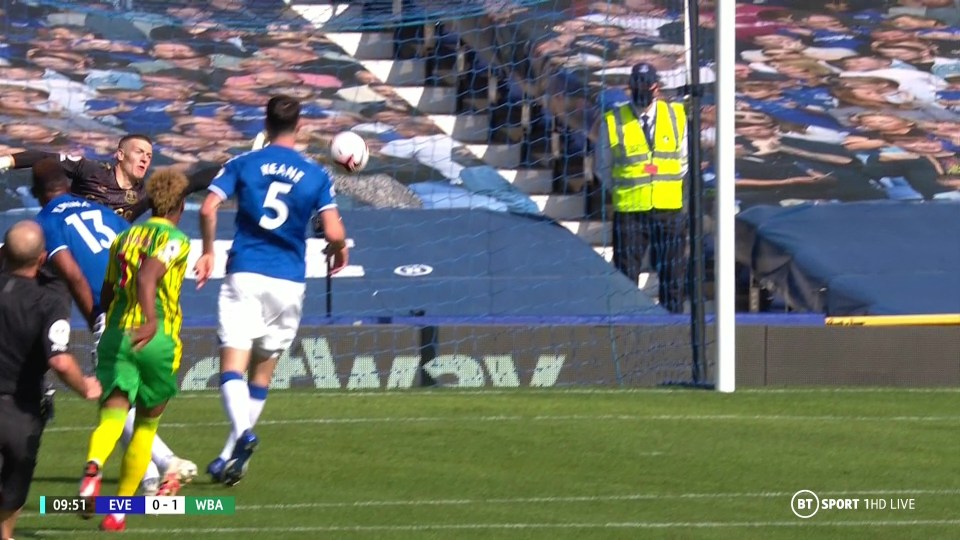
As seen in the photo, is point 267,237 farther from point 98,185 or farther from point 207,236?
point 98,185

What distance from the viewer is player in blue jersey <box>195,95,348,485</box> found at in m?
8.74

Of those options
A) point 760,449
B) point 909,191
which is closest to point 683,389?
point 760,449

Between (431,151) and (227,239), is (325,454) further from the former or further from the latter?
(431,151)

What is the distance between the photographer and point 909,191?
1859 centimetres

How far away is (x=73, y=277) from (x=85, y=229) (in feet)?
2.79

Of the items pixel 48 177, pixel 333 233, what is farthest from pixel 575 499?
pixel 48 177

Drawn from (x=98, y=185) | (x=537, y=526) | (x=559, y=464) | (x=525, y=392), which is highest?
(x=98, y=185)

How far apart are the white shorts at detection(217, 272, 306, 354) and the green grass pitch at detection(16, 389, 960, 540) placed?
0.73m

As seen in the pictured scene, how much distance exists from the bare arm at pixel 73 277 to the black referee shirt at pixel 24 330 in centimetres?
159

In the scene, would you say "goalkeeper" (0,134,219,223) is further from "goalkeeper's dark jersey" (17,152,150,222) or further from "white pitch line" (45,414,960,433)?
"white pitch line" (45,414,960,433)

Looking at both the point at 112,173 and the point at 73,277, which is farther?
the point at 112,173

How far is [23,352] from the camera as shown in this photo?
21.5 ft

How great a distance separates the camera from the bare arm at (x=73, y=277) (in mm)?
8172

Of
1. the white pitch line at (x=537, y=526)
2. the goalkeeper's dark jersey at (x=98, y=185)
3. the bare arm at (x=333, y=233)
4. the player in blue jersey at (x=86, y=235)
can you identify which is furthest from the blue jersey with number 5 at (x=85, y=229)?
the white pitch line at (x=537, y=526)
